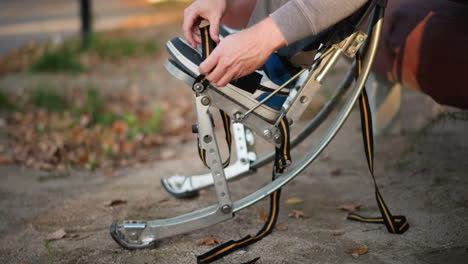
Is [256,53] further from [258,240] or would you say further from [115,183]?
[115,183]

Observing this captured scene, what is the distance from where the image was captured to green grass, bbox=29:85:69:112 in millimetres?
4882

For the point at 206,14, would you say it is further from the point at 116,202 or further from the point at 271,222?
the point at 116,202

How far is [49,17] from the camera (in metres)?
9.60

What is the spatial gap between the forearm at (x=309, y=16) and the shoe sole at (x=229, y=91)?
30 cm

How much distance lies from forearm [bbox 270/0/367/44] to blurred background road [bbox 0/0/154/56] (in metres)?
6.07

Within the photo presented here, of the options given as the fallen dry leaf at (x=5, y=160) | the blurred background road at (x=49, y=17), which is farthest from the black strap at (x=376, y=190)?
the blurred background road at (x=49, y=17)

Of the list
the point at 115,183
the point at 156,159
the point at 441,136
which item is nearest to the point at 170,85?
the point at 156,159

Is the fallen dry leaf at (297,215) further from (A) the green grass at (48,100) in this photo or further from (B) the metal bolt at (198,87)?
(A) the green grass at (48,100)

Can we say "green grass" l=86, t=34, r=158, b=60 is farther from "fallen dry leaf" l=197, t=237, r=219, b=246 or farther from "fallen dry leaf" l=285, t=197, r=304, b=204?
"fallen dry leaf" l=197, t=237, r=219, b=246

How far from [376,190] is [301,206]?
24.6 inches

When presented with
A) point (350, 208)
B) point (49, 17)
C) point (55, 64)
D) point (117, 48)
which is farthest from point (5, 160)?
point (49, 17)

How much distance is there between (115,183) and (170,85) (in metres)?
2.67

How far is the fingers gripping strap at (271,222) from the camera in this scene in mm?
1899

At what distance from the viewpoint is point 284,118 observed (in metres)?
1.90
